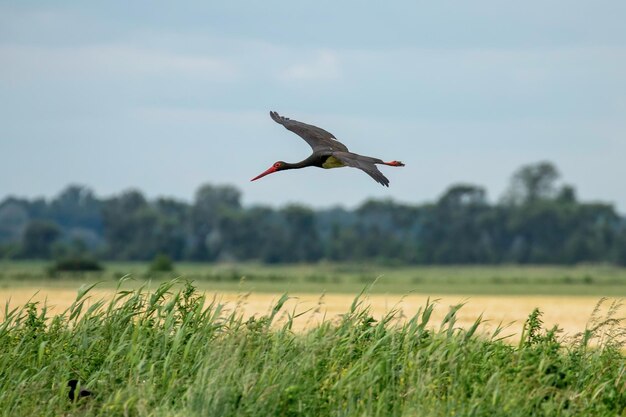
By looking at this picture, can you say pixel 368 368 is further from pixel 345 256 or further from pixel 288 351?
pixel 345 256

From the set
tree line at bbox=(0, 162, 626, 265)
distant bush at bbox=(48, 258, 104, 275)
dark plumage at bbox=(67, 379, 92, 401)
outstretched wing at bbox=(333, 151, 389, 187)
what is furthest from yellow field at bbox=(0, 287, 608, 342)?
tree line at bbox=(0, 162, 626, 265)

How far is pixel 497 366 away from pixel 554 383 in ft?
1.94

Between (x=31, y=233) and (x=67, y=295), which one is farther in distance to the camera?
(x=31, y=233)

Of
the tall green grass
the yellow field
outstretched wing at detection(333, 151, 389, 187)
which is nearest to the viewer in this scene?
the tall green grass

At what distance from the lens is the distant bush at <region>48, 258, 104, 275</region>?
9500cm

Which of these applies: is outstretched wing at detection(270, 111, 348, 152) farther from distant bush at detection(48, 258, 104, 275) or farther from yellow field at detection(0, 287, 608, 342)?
distant bush at detection(48, 258, 104, 275)

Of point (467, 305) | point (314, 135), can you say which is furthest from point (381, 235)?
point (314, 135)

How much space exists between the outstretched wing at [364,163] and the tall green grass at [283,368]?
1.33m

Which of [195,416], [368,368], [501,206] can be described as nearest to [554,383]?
[368,368]

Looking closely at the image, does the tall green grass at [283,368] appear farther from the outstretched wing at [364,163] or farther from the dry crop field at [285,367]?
the outstretched wing at [364,163]

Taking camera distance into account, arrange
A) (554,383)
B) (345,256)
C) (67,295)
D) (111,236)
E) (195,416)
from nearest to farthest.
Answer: (195,416) → (554,383) → (67,295) → (345,256) → (111,236)

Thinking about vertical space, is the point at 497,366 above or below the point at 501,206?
below

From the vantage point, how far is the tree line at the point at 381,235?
127 meters

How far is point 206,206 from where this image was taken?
476 ft
